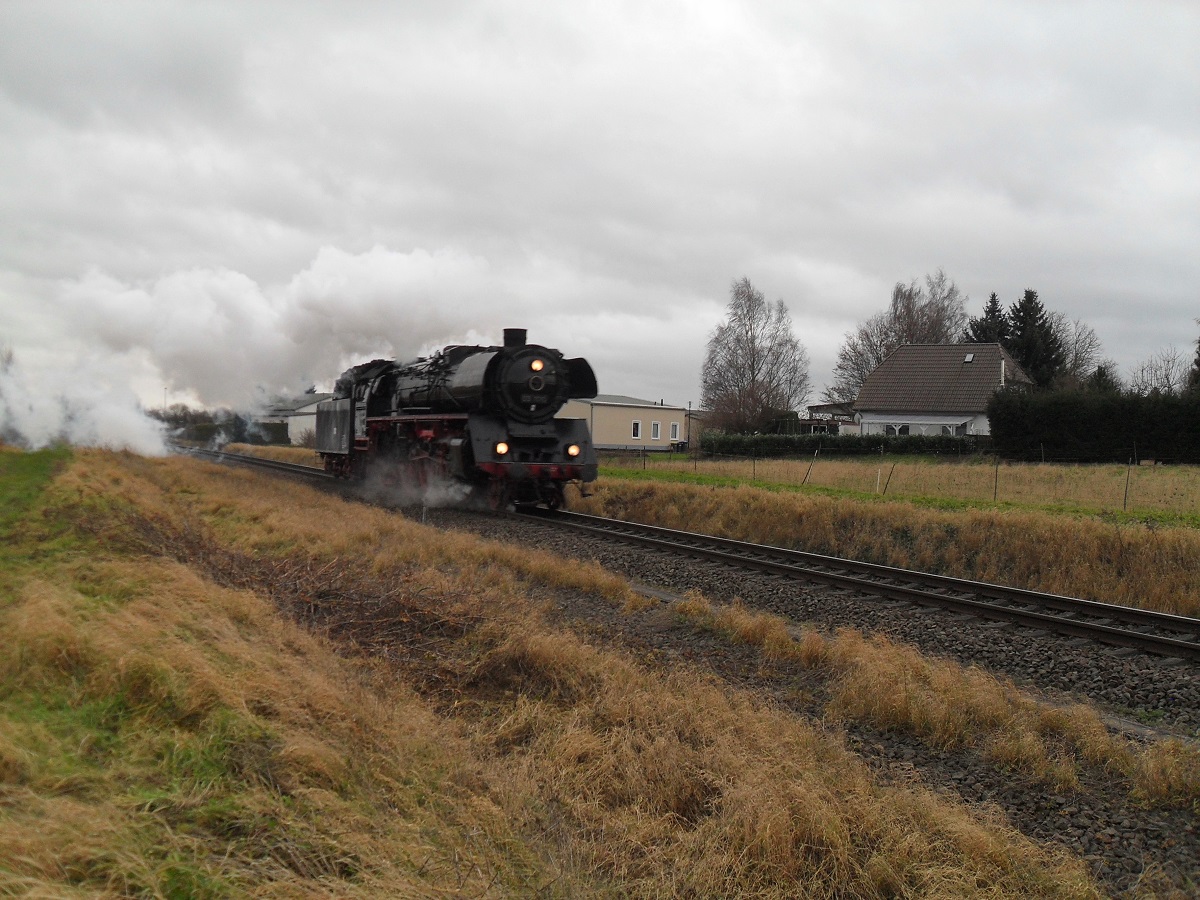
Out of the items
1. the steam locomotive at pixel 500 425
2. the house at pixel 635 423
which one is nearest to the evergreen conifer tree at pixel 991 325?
the house at pixel 635 423

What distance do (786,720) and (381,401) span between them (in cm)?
1798

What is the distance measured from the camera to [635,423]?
51.3 metres

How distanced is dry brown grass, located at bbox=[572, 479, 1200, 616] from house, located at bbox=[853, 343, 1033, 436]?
29276 millimetres

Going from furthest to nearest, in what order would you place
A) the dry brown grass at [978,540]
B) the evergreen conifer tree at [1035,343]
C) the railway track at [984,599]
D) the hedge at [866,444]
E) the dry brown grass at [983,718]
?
the evergreen conifer tree at [1035,343], the hedge at [866,444], the dry brown grass at [978,540], the railway track at [984,599], the dry brown grass at [983,718]

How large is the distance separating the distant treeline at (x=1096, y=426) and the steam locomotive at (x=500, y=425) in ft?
60.8

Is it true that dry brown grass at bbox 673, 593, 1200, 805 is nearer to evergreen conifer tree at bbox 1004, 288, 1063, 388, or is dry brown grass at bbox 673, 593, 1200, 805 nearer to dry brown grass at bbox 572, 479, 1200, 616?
dry brown grass at bbox 572, 479, 1200, 616

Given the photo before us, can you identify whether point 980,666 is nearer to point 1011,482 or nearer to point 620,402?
point 1011,482

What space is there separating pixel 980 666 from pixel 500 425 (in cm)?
1050

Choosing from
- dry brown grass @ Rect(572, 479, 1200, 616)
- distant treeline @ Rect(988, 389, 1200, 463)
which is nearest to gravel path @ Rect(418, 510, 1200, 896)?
dry brown grass @ Rect(572, 479, 1200, 616)

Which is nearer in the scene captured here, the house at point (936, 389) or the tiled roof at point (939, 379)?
the house at point (936, 389)

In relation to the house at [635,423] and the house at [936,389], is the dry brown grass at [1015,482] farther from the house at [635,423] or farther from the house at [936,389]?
the house at [635,423]

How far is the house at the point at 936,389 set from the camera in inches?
1666

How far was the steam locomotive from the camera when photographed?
624 inches

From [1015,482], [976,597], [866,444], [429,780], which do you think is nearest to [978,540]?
[976,597]
